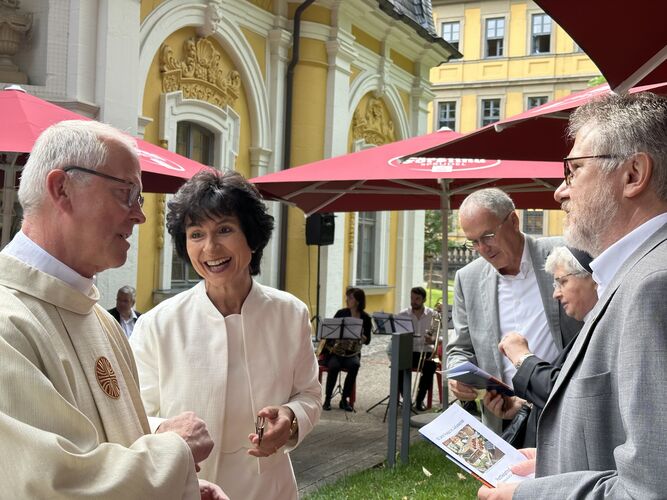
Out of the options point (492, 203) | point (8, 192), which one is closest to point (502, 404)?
point (492, 203)

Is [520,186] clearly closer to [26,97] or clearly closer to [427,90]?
[26,97]

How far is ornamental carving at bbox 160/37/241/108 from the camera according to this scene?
11492mm

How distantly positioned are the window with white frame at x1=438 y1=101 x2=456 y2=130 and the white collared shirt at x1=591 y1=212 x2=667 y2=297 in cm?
4162

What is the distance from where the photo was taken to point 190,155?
12547 mm

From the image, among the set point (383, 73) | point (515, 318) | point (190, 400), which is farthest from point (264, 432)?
point (383, 73)

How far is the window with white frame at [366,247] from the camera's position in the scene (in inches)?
719

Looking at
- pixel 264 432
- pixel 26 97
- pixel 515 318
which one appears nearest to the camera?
pixel 264 432

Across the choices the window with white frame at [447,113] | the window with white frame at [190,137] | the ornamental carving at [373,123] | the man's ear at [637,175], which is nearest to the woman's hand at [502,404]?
the man's ear at [637,175]

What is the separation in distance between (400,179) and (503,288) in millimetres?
3374

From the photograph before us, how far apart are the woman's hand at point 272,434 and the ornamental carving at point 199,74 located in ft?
30.3

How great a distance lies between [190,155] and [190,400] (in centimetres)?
998

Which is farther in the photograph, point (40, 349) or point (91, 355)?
point (91, 355)

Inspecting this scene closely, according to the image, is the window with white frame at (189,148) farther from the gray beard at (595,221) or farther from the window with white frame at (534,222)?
the window with white frame at (534,222)

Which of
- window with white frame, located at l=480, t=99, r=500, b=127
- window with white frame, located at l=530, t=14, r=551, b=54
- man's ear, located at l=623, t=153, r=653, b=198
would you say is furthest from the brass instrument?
window with white frame, located at l=480, t=99, r=500, b=127
